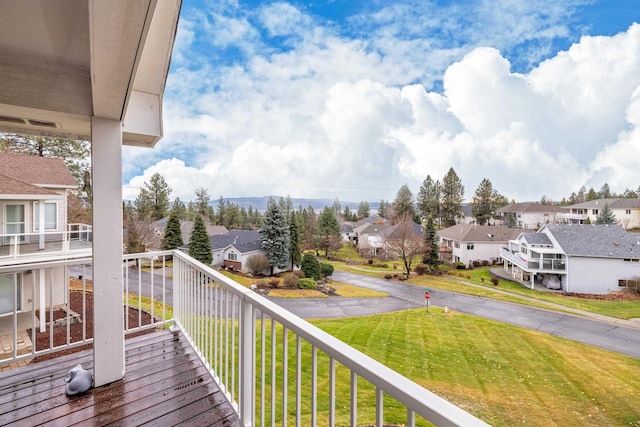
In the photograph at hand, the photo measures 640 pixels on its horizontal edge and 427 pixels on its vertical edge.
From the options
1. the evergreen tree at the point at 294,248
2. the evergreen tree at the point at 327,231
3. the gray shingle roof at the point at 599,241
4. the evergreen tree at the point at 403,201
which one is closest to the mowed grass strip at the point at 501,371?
the gray shingle roof at the point at 599,241

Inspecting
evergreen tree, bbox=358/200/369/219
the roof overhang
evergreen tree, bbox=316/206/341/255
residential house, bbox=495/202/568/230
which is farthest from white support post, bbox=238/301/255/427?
evergreen tree, bbox=358/200/369/219

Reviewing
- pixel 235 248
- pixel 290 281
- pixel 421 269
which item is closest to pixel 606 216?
pixel 421 269

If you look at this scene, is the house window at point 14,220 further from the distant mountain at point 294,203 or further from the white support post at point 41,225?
the distant mountain at point 294,203

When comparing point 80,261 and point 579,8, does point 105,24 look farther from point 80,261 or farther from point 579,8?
point 579,8

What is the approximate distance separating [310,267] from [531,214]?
11.4 m

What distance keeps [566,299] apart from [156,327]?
7970 mm

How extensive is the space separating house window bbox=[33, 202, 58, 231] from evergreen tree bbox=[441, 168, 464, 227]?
819 inches

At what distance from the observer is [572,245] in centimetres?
739

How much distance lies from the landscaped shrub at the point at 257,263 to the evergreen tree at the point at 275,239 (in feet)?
0.84

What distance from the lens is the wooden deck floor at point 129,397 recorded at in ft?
4.81

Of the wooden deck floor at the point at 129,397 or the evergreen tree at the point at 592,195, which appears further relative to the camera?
the evergreen tree at the point at 592,195

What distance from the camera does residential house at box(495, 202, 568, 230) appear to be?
36.5ft

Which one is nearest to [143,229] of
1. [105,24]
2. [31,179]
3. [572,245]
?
[31,179]

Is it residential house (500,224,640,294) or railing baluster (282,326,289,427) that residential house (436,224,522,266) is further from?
→ railing baluster (282,326,289,427)
